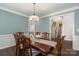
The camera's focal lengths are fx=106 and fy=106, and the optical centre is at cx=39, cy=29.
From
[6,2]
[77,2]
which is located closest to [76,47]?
[77,2]

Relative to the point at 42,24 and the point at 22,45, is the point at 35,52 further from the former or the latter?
the point at 42,24

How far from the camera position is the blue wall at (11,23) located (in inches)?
61.4

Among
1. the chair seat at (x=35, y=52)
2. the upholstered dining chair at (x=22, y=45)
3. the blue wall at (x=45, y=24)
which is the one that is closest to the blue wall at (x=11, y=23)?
the upholstered dining chair at (x=22, y=45)

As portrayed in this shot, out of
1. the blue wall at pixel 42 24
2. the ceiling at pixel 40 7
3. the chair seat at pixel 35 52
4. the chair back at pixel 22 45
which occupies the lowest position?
the chair seat at pixel 35 52

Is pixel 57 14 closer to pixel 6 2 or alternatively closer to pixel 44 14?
pixel 44 14

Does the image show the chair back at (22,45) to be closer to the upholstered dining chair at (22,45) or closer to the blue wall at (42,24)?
the upholstered dining chair at (22,45)

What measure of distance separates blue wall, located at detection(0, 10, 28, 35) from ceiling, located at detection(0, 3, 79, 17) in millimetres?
98

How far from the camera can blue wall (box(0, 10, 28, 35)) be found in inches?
61.4

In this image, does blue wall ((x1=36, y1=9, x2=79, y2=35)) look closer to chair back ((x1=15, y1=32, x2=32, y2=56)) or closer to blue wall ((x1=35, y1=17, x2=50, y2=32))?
blue wall ((x1=35, y1=17, x2=50, y2=32))

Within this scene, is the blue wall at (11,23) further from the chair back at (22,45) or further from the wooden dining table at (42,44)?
the wooden dining table at (42,44)

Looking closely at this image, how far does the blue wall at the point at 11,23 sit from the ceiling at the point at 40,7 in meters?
0.10

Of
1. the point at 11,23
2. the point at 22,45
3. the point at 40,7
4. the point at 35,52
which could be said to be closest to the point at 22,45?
the point at 22,45

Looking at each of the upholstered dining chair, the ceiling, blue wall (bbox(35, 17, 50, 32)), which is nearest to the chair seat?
the upholstered dining chair

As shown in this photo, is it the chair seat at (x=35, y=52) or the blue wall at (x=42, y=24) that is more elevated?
the blue wall at (x=42, y=24)
